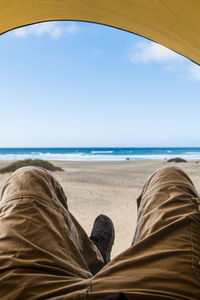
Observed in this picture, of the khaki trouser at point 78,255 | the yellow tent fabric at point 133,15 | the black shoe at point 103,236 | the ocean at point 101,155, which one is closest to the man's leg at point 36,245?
the khaki trouser at point 78,255

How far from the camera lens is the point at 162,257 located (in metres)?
0.57

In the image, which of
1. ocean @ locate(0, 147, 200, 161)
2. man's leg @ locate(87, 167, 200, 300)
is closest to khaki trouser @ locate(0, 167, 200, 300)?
man's leg @ locate(87, 167, 200, 300)

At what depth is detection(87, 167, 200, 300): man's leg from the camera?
501 millimetres

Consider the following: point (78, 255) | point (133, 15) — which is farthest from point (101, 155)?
point (78, 255)

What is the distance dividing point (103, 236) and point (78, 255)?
618 mm

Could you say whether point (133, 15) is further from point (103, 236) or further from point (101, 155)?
point (101, 155)

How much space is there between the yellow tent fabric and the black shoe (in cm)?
116

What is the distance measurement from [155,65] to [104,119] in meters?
12.4

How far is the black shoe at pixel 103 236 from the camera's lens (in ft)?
4.03

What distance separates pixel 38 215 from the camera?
0.71 metres

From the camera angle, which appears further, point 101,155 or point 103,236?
point 101,155

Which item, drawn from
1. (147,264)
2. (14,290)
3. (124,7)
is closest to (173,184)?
(147,264)

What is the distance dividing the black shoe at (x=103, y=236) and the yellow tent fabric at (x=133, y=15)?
1162 millimetres

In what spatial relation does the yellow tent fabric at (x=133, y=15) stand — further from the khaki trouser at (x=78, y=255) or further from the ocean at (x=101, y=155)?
the ocean at (x=101, y=155)
